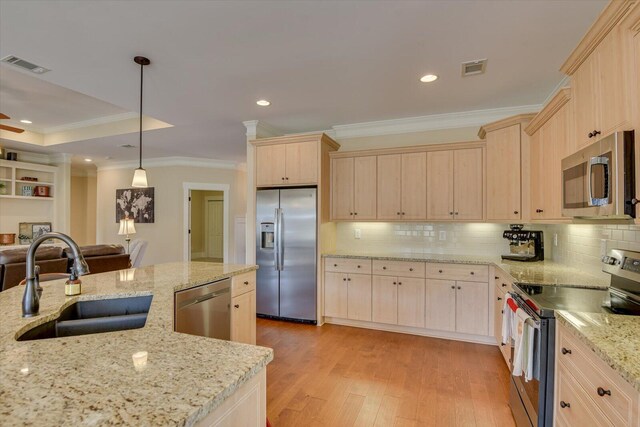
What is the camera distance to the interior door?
12.9 ft

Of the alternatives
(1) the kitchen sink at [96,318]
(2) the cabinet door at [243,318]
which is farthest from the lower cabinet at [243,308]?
(1) the kitchen sink at [96,318]

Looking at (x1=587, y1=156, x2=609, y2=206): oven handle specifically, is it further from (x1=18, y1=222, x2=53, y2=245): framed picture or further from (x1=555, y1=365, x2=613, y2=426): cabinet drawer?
(x1=18, y1=222, x2=53, y2=245): framed picture

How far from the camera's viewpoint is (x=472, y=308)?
335cm

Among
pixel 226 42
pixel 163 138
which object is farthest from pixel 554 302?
pixel 163 138

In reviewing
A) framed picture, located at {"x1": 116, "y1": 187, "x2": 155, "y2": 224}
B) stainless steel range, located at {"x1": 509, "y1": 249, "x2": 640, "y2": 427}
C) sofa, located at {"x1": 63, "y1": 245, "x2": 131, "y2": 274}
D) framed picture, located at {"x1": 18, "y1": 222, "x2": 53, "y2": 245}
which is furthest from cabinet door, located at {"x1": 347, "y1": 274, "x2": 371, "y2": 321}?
framed picture, located at {"x1": 18, "y1": 222, "x2": 53, "y2": 245}

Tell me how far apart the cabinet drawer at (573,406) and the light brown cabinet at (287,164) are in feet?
9.82

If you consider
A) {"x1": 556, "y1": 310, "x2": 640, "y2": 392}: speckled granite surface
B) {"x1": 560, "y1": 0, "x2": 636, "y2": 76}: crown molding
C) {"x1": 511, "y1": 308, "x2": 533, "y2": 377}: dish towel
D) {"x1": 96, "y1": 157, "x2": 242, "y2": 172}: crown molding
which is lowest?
{"x1": 511, "y1": 308, "x2": 533, "y2": 377}: dish towel

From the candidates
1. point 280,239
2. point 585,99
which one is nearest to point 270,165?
point 280,239

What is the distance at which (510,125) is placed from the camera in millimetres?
3191

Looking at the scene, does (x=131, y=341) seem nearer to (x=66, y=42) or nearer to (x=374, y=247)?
(x=66, y=42)

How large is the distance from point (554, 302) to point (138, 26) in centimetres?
309

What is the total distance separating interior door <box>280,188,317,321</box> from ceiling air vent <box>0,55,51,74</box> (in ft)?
8.35

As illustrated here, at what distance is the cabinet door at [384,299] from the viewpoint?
364cm

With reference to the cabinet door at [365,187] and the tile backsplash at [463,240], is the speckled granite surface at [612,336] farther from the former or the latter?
the cabinet door at [365,187]
